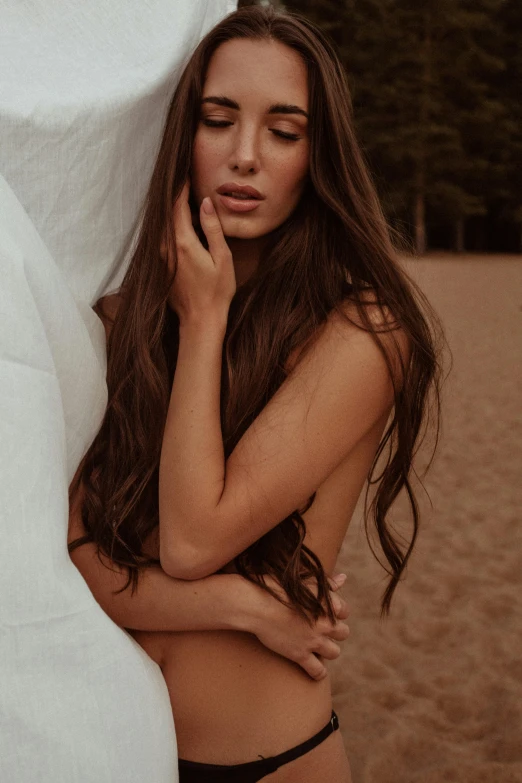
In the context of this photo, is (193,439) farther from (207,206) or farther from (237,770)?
(237,770)

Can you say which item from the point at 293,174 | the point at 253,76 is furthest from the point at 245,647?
the point at 253,76

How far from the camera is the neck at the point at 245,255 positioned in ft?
4.87

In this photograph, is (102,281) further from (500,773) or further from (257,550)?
(500,773)

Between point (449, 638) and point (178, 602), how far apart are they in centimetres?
319

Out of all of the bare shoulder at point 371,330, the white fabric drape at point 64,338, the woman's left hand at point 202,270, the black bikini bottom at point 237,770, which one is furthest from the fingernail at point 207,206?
the black bikini bottom at point 237,770

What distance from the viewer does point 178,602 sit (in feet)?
4.00

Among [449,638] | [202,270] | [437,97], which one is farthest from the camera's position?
[437,97]

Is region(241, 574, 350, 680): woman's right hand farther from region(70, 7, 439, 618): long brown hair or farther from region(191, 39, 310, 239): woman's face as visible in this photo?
region(191, 39, 310, 239): woman's face

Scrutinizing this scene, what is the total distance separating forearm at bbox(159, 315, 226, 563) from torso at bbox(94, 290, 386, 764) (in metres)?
0.16

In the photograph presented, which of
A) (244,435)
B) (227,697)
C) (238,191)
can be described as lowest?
(227,697)

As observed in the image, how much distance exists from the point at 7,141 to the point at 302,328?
1.88 ft

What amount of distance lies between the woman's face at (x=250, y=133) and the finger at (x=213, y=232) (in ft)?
0.08

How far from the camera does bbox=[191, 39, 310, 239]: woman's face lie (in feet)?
4.24

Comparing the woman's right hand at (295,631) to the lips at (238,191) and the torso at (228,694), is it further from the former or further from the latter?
the lips at (238,191)
